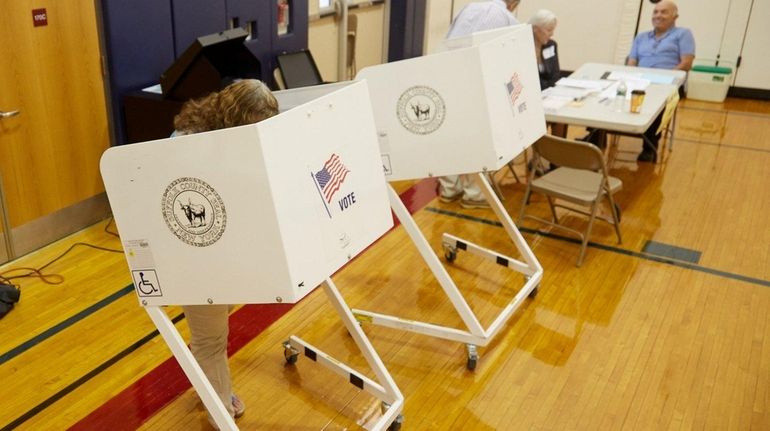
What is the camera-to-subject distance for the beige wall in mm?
6609

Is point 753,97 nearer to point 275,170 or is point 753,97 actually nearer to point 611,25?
point 611,25

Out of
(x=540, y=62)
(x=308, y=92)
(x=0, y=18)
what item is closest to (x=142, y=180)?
(x=308, y=92)

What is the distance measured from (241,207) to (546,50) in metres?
4.16

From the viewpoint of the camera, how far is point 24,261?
3.92 meters

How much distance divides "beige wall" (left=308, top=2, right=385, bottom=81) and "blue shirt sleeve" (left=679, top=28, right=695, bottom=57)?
3.09 m

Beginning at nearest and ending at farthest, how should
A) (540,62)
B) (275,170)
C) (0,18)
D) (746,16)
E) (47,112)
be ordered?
1. (275,170)
2. (0,18)
3. (47,112)
4. (540,62)
5. (746,16)

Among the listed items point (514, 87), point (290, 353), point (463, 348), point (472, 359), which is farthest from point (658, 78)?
point (290, 353)

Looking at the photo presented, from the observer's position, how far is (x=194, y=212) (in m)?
1.99

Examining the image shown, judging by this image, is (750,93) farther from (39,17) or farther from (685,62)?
(39,17)

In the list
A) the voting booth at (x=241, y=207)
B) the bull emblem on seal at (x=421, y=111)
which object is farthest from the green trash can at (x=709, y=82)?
the voting booth at (x=241, y=207)

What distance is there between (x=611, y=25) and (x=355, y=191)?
7.08 m

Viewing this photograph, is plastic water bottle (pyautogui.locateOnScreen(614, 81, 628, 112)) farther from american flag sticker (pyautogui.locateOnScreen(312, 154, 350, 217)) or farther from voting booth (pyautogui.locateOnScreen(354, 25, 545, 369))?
american flag sticker (pyautogui.locateOnScreen(312, 154, 350, 217))

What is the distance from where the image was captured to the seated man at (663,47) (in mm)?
6086

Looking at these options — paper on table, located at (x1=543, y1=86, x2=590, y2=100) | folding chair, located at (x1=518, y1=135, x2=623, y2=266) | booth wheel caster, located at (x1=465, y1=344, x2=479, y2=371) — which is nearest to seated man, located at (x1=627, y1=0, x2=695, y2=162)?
paper on table, located at (x1=543, y1=86, x2=590, y2=100)
